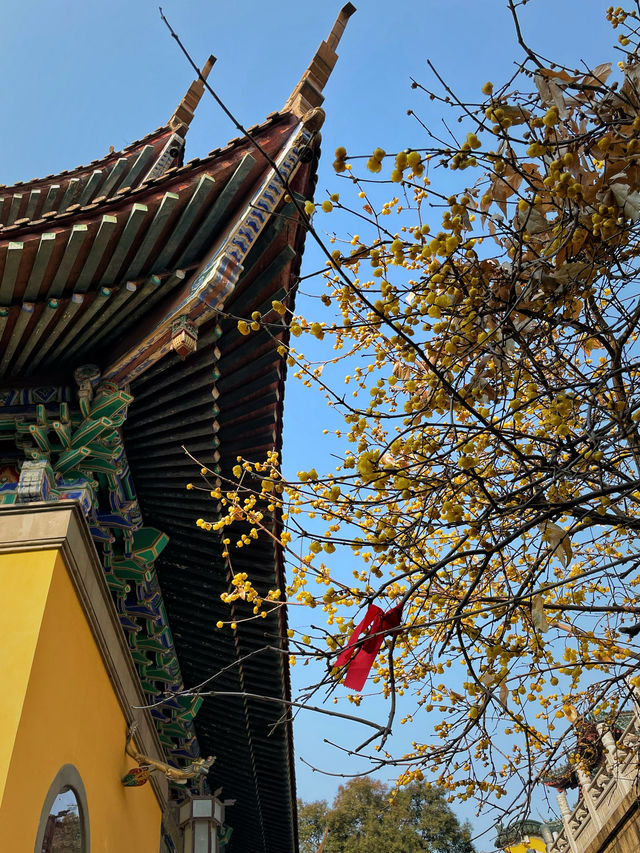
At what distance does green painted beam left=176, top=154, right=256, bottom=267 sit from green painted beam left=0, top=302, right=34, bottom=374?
982 millimetres

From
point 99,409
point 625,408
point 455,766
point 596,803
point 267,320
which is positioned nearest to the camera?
point 625,408

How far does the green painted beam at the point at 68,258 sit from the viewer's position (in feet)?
14.7

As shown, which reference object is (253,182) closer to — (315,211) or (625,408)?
(315,211)

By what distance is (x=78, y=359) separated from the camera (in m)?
5.25

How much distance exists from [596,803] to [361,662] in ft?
36.7

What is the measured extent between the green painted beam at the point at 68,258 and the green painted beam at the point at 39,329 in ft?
0.21

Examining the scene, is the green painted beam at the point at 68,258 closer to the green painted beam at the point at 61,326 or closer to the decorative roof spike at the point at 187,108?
the green painted beam at the point at 61,326

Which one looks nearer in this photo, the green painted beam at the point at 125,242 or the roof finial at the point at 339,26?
the green painted beam at the point at 125,242

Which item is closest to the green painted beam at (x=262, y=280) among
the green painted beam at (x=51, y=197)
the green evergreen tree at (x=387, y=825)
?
the green painted beam at (x=51, y=197)

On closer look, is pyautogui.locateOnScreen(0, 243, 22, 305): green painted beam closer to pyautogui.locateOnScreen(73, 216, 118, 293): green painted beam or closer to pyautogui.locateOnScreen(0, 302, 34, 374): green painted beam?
pyautogui.locateOnScreen(0, 302, 34, 374): green painted beam

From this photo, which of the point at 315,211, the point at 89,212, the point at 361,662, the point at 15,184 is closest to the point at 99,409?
the point at 89,212

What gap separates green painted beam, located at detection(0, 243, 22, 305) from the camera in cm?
440

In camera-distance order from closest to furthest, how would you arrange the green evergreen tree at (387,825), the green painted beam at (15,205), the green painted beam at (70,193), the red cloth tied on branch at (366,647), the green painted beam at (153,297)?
the red cloth tied on branch at (366,647), the green painted beam at (153,297), the green painted beam at (70,193), the green painted beam at (15,205), the green evergreen tree at (387,825)

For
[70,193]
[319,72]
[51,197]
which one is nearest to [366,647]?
[319,72]
